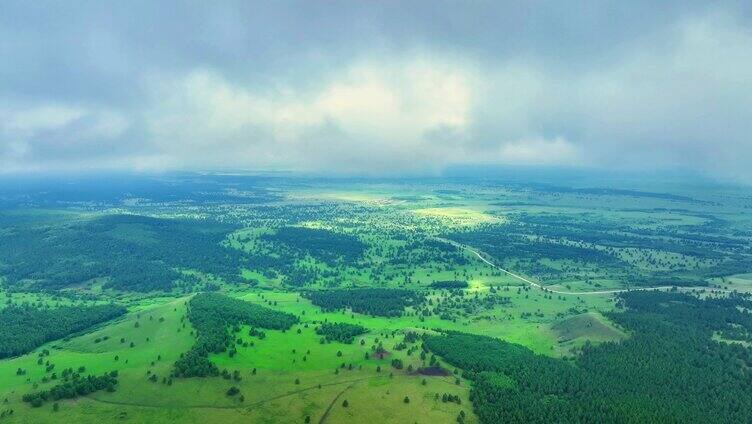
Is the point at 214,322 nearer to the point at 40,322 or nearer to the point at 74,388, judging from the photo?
the point at 74,388

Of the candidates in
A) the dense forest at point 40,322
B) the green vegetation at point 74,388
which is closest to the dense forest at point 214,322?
the green vegetation at point 74,388

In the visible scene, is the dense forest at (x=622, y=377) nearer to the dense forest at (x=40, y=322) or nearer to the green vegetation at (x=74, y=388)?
the green vegetation at (x=74, y=388)

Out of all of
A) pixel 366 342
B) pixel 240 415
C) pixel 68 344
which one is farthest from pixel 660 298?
pixel 68 344

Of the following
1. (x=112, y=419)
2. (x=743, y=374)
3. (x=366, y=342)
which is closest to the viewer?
(x=112, y=419)

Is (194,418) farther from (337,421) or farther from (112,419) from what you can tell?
(337,421)

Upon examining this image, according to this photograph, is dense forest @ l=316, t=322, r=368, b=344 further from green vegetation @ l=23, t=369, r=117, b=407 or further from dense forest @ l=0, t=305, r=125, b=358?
dense forest @ l=0, t=305, r=125, b=358

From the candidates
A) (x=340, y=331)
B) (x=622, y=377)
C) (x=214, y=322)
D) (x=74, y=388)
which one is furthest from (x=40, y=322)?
(x=622, y=377)
